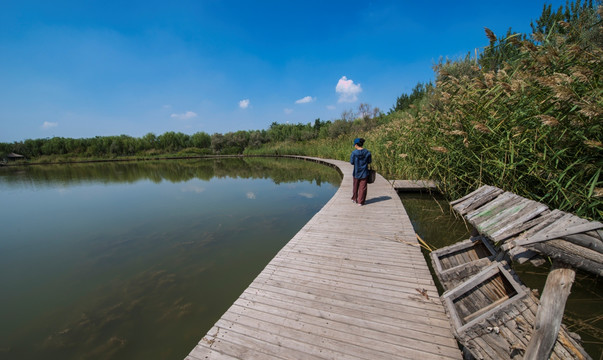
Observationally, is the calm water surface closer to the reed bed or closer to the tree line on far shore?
the reed bed

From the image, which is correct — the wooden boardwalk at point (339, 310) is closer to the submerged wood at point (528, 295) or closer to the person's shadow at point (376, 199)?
the submerged wood at point (528, 295)

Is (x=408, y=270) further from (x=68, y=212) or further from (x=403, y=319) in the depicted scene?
(x=68, y=212)

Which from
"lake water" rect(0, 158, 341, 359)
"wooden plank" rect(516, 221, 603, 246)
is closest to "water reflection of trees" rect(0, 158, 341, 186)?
"lake water" rect(0, 158, 341, 359)

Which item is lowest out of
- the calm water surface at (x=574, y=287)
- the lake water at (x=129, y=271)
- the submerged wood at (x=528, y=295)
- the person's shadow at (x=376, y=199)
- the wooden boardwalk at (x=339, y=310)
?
the lake water at (x=129, y=271)

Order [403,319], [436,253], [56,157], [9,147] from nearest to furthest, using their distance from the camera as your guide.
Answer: [403,319], [436,253], [56,157], [9,147]

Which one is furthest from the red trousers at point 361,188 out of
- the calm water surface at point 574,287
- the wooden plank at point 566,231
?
the wooden plank at point 566,231

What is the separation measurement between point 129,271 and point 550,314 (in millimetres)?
5344

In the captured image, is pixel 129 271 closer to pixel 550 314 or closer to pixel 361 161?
pixel 361 161

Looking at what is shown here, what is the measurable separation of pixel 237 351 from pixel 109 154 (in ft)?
192

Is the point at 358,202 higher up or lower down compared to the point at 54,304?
higher up

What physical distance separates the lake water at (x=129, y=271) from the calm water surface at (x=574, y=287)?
3131 mm

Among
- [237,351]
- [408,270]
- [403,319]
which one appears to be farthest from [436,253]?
[237,351]

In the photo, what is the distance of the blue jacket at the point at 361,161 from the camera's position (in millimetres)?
5000

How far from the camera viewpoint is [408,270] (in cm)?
275
